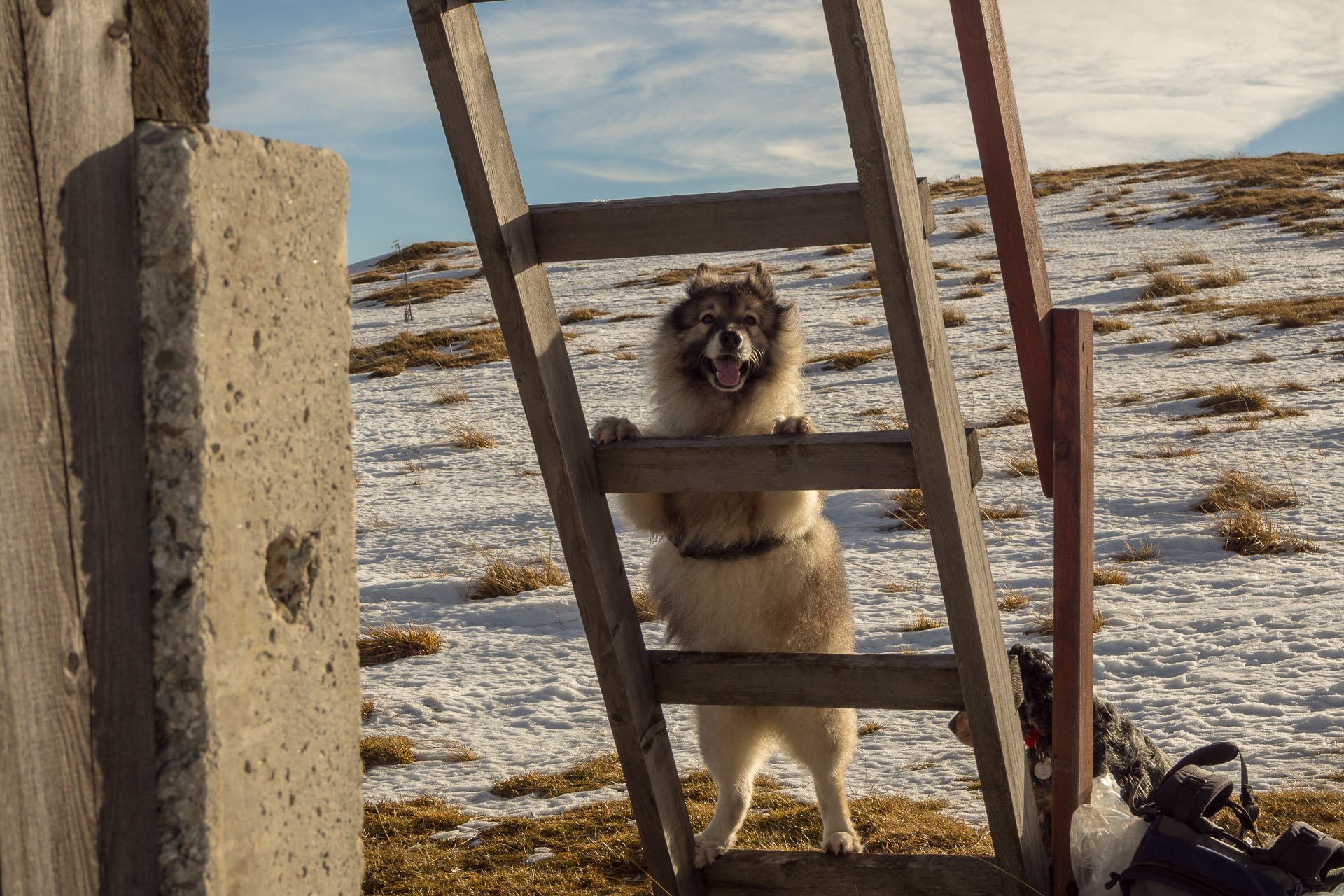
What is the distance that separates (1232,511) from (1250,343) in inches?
207

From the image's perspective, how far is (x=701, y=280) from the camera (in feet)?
14.2

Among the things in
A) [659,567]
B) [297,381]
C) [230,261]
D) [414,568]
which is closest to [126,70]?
[230,261]

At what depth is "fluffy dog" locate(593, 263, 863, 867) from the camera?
3.45 m

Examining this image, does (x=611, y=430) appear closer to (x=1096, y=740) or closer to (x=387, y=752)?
(x=1096, y=740)

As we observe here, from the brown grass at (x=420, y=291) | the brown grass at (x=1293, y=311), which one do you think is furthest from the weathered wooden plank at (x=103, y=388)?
the brown grass at (x=420, y=291)

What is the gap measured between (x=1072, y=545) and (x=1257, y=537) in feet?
16.4

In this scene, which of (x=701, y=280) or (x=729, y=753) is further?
(x=701, y=280)

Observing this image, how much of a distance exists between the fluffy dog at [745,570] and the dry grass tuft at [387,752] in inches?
84.4

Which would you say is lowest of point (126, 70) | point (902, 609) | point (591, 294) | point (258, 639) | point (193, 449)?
point (902, 609)

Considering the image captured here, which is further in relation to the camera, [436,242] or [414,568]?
[436,242]

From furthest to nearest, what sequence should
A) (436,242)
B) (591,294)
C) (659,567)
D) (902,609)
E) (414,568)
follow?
(436,242), (591,294), (414,568), (902,609), (659,567)

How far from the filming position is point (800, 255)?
69.2ft

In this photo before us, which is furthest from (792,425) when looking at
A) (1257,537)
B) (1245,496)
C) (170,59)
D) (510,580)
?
(1245,496)

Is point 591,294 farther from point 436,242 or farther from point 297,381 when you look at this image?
point 297,381
